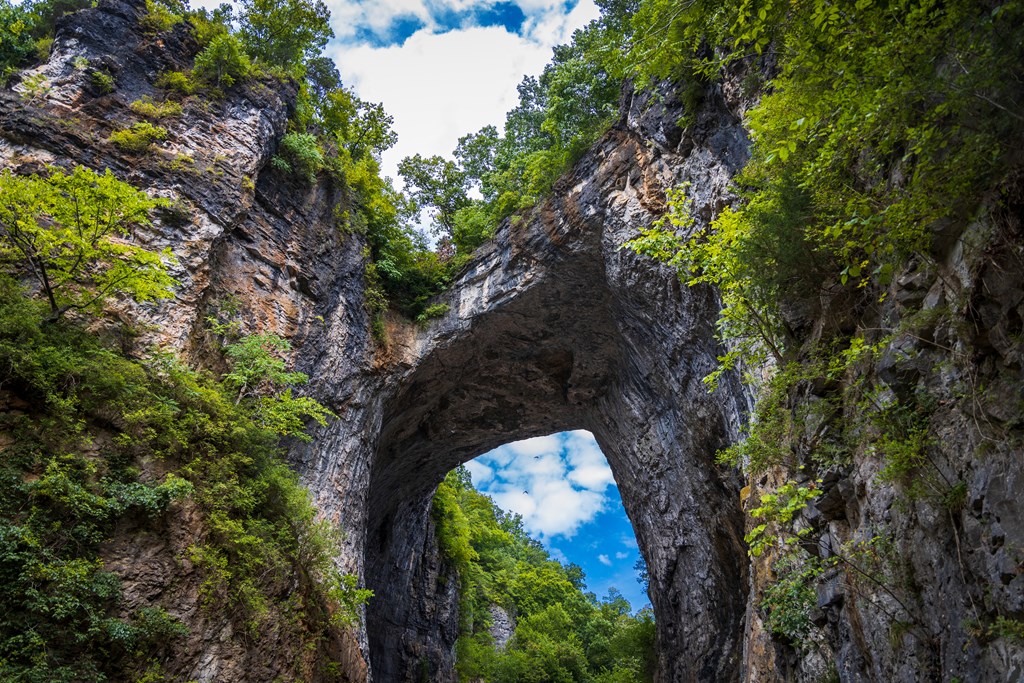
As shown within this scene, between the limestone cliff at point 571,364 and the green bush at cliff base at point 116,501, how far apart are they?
1.51 feet

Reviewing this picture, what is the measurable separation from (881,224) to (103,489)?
27.0 ft

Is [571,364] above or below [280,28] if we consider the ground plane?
below

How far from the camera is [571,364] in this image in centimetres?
1584

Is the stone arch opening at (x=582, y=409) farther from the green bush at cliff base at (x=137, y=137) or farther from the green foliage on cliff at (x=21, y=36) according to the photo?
the green foliage on cliff at (x=21, y=36)

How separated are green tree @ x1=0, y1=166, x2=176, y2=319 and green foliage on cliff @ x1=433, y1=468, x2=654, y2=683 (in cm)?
1519

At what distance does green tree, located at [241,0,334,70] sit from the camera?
1498cm

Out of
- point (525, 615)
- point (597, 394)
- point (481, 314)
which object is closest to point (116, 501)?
point (481, 314)

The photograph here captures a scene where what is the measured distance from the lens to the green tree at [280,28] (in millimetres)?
14984

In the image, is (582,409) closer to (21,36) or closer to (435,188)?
(435,188)

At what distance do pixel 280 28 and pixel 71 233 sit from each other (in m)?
10.2

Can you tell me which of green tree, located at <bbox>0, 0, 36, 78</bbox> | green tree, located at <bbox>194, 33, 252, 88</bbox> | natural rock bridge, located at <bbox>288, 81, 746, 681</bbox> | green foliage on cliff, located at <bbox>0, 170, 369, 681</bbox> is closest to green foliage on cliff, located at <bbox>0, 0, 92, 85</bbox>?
green tree, located at <bbox>0, 0, 36, 78</bbox>

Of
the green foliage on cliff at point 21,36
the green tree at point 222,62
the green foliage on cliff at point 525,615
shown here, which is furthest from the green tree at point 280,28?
the green foliage on cliff at point 525,615

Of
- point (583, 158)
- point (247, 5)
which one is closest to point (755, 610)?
point (583, 158)

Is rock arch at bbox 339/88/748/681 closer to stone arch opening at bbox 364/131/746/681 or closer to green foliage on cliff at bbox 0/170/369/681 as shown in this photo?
stone arch opening at bbox 364/131/746/681
